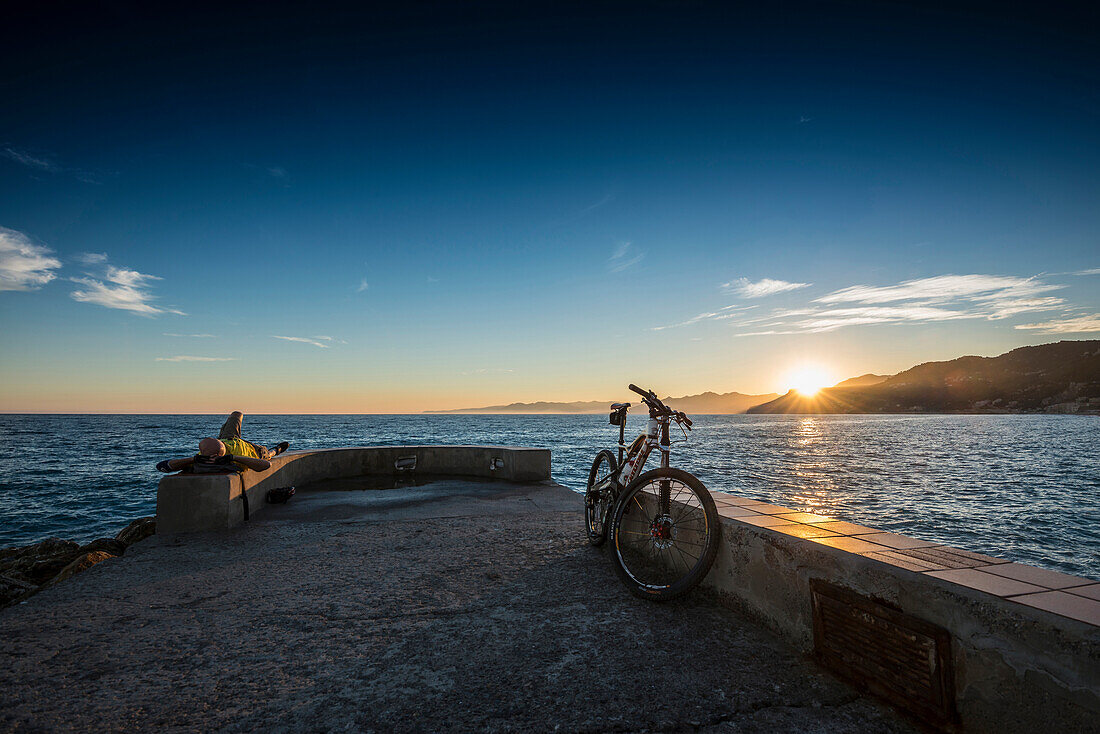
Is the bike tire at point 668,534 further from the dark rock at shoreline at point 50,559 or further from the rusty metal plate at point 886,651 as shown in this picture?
the dark rock at shoreline at point 50,559

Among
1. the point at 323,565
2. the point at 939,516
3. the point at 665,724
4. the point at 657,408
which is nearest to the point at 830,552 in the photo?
the point at 665,724

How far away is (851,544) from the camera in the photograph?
10.5 ft

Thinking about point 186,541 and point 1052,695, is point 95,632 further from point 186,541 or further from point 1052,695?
point 1052,695

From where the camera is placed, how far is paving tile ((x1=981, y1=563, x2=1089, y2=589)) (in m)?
2.39

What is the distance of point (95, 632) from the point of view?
3.64 m

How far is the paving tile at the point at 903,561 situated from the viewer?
2.66 metres

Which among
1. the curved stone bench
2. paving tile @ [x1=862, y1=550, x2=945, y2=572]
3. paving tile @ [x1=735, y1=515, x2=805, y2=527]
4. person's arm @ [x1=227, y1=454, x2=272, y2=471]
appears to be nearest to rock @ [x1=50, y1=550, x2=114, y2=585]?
the curved stone bench

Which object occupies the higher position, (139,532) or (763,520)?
(763,520)

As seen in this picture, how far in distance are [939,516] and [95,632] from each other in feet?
75.7

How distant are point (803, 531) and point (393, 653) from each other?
2.79m

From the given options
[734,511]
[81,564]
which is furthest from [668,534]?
[81,564]

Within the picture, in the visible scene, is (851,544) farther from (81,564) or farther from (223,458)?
(81,564)

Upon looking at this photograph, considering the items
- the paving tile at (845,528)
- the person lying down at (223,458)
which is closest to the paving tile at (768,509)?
the paving tile at (845,528)

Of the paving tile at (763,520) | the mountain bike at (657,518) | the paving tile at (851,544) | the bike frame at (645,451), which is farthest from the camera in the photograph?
the bike frame at (645,451)
